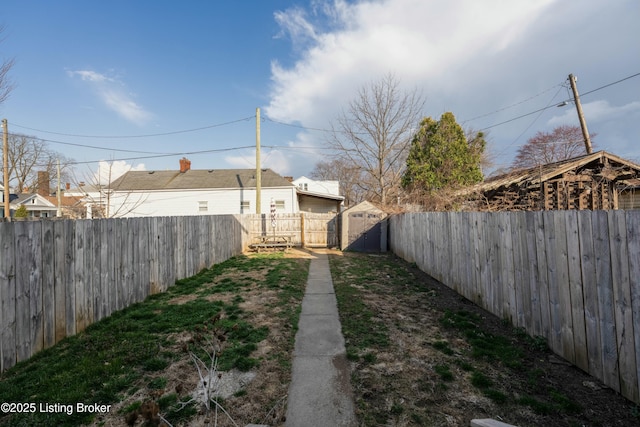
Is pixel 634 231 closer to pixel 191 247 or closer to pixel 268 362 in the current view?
pixel 268 362

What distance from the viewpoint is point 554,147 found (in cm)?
2520

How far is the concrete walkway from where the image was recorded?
99.4 inches

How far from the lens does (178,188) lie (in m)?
21.9

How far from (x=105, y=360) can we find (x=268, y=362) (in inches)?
74.1

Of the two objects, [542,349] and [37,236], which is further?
[37,236]

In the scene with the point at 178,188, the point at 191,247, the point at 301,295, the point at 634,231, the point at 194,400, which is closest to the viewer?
the point at 634,231

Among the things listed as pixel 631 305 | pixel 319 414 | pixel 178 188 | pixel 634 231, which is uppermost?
pixel 178 188

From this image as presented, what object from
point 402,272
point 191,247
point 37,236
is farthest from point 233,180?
point 37,236

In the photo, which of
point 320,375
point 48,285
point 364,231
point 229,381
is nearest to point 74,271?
point 48,285

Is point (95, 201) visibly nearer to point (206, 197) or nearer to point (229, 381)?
point (206, 197)

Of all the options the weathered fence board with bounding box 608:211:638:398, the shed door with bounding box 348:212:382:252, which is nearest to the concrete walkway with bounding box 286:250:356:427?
the weathered fence board with bounding box 608:211:638:398

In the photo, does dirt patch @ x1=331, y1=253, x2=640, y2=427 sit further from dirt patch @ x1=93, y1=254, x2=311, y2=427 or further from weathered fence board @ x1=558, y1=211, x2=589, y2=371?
dirt patch @ x1=93, y1=254, x2=311, y2=427

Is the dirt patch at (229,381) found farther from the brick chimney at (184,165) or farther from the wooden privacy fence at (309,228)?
the brick chimney at (184,165)

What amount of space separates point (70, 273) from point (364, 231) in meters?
12.1
